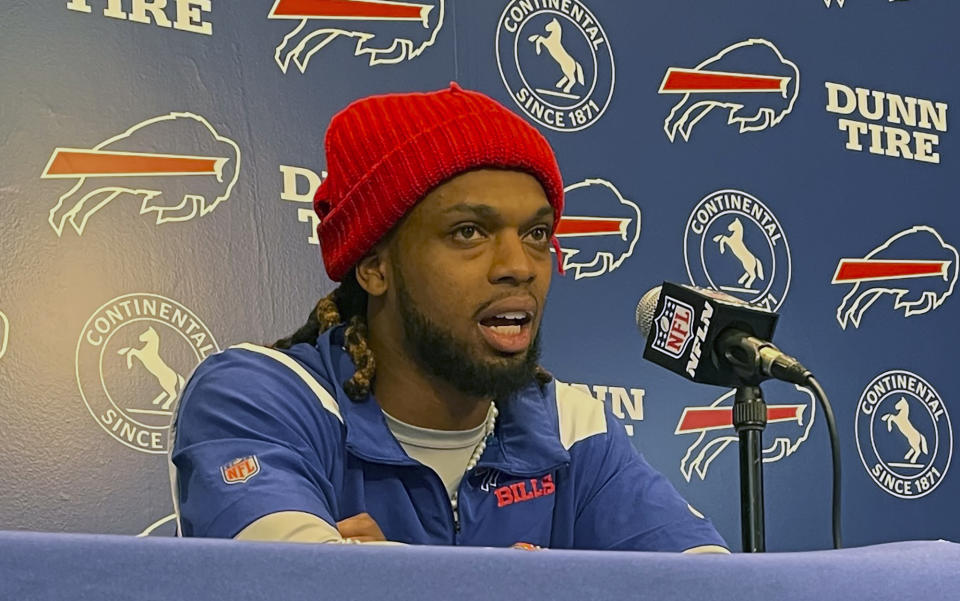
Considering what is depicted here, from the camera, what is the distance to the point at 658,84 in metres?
2.32

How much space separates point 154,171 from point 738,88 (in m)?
1.07

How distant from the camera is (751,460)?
1.26 metres

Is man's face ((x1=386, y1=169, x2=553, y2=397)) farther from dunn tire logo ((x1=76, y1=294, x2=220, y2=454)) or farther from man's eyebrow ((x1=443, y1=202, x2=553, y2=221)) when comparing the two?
dunn tire logo ((x1=76, y1=294, x2=220, y2=454))

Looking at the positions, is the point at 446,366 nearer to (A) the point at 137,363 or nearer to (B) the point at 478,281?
(B) the point at 478,281

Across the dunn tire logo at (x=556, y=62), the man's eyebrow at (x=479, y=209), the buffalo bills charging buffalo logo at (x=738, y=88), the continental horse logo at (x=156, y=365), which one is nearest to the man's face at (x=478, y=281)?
the man's eyebrow at (x=479, y=209)

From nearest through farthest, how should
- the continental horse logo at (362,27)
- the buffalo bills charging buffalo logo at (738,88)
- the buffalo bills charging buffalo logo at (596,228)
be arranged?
the continental horse logo at (362,27), the buffalo bills charging buffalo logo at (596,228), the buffalo bills charging buffalo logo at (738,88)

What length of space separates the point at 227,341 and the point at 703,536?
779 mm

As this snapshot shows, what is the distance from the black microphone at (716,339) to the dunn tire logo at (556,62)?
38.1 inches

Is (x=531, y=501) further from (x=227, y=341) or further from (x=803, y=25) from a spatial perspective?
(x=803, y=25)

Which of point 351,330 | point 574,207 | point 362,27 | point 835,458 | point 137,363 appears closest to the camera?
point 835,458

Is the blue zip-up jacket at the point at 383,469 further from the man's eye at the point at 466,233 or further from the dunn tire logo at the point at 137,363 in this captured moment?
the dunn tire logo at the point at 137,363

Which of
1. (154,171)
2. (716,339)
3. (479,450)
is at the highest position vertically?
(154,171)

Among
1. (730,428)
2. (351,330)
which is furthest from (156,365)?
(730,428)

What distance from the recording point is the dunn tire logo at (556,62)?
2.19 meters
